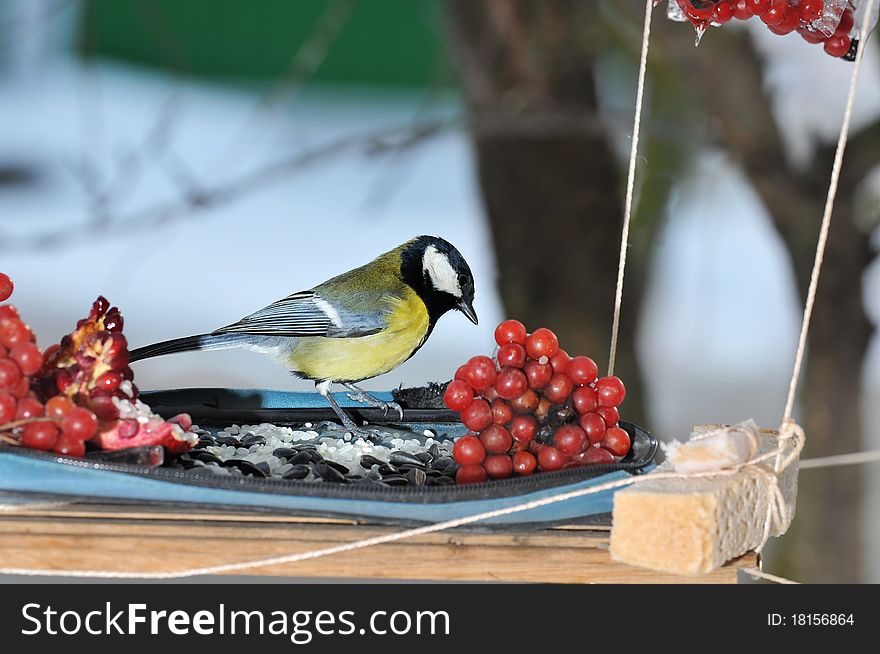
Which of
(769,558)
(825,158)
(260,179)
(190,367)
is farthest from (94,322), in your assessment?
(190,367)

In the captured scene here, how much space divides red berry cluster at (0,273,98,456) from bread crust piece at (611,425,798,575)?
57 centimetres

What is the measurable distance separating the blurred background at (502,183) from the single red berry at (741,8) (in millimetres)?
887

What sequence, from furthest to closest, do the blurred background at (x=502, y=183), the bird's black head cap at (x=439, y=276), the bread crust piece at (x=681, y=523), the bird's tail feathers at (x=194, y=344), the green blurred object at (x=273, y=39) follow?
the green blurred object at (x=273, y=39)
the blurred background at (x=502, y=183)
the bird's black head cap at (x=439, y=276)
the bird's tail feathers at (x=194, y=344)
the bread crust piece at (x=681, y=523)

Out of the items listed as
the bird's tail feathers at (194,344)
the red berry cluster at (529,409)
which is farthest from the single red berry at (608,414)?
the bird's tail feathers at (194,344)

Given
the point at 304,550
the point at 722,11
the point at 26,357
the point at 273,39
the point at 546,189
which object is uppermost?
the point at 273,39

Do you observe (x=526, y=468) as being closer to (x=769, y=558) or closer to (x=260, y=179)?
(x=260, y=179)

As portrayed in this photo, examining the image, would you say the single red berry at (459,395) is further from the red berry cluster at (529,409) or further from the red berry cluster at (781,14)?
the red berry cluster at (781,14)

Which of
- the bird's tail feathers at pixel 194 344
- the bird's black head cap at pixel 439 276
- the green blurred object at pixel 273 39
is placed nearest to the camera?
the bird's tail feathers at pixel 194 344

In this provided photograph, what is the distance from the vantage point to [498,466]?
117 centimetres

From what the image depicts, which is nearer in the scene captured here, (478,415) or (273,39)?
(478,415)

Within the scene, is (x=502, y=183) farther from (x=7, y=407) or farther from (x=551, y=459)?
(x=7, y=407)

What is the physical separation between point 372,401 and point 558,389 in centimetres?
40

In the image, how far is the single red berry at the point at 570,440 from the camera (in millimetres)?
1174

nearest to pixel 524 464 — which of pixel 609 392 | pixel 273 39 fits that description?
pixel 609 392
